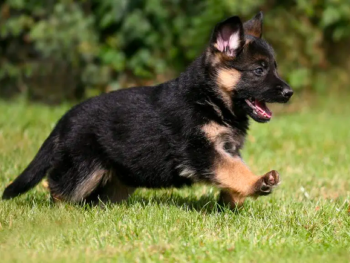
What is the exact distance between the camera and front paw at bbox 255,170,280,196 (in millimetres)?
4436

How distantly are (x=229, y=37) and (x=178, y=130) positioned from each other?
0.88 m

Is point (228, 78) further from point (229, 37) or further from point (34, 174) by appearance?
point (34, 174)

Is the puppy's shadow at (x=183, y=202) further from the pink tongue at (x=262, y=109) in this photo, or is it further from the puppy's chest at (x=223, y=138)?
the pink tongue at (x=262, y=109)

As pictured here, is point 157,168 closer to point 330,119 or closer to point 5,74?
Answer: point 330,119

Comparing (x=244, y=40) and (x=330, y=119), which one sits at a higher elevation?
(x=244, y=40)

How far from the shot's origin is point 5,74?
44.1 feet

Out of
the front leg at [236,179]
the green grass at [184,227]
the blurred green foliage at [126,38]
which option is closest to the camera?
the green grass at [184,227]

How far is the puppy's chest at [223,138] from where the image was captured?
15.6 feet

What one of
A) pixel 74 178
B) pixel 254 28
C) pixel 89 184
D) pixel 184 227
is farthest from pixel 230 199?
pixel 254 28

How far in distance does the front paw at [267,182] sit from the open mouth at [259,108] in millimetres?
643

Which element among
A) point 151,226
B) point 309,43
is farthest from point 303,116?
point 151,226

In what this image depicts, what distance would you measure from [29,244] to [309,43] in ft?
34.5

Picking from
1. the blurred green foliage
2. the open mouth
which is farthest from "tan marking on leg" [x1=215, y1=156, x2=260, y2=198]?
the blurred green foliage

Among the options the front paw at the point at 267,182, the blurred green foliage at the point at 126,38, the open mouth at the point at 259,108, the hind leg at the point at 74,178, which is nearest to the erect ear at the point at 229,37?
the open mouth at the point at 259,108
